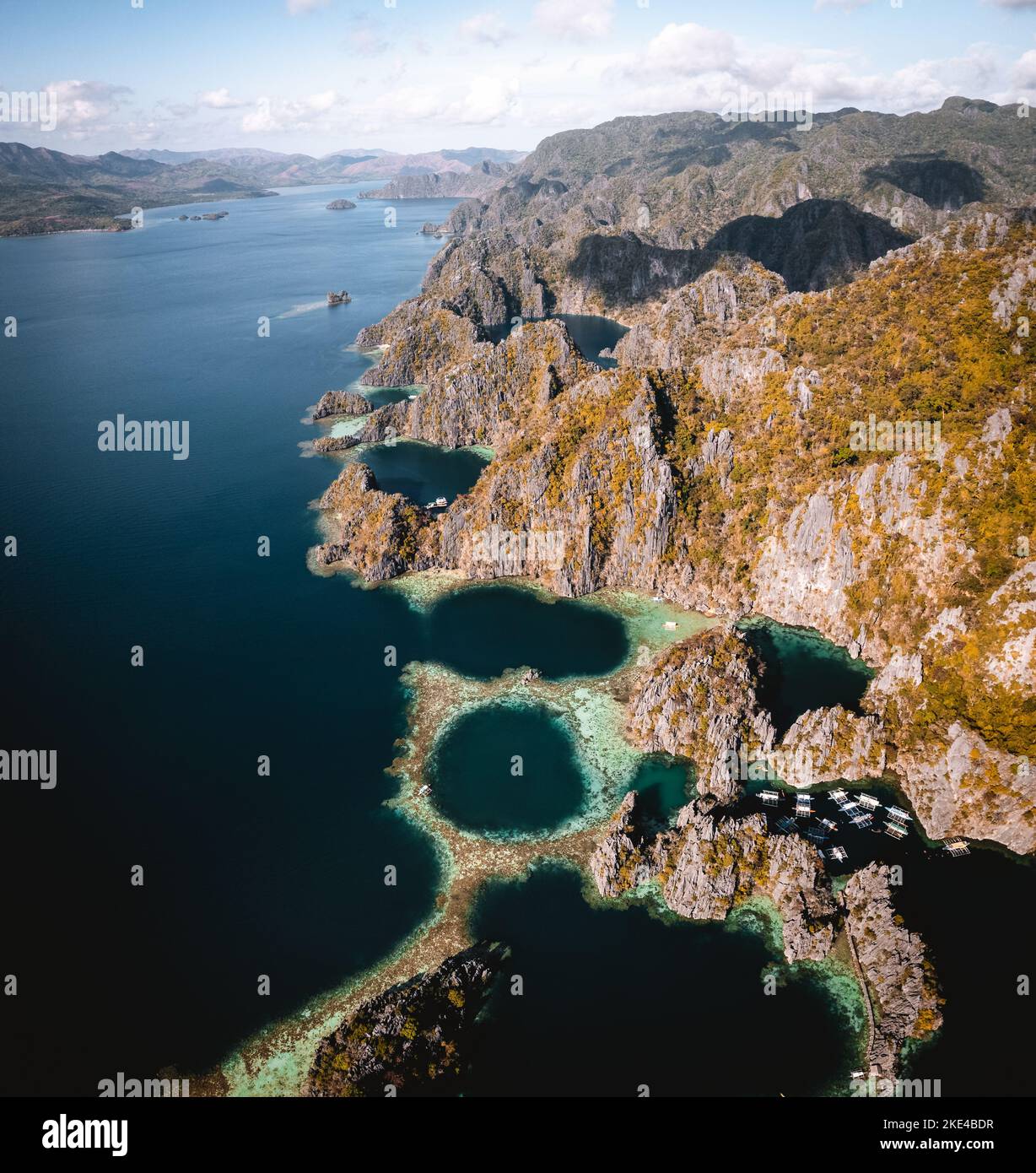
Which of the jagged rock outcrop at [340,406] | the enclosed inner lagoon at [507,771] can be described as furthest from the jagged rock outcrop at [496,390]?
the enclosed inner lagoon at [507,771]

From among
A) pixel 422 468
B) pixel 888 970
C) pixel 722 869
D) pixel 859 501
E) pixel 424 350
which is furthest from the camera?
pixel 424 350

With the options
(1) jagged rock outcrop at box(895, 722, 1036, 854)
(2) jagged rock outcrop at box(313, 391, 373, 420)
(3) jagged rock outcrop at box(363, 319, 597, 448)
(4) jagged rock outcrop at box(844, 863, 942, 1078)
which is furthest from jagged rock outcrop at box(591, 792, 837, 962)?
(2) jagged rock outcrop at box(313, 391, 373, 420)

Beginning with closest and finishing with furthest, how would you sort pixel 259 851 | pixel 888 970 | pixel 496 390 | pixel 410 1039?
1. pixel 410 1039
2. pixel 888 970
3. pixel 259 851
4. pixel 496 390

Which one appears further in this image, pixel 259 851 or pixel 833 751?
pixel 833 751

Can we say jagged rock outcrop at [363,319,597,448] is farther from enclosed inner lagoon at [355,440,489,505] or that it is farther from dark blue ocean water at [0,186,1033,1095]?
dark blue ocean water at [0,186,1033,1095]

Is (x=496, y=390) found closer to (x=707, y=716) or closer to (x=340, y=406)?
(x=340, y=406)

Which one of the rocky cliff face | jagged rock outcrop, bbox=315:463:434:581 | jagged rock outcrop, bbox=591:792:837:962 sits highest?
the rocky cliff face

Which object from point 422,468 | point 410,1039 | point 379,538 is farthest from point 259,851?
point 422,468
